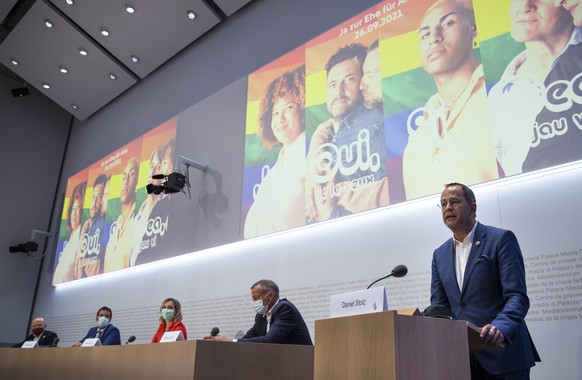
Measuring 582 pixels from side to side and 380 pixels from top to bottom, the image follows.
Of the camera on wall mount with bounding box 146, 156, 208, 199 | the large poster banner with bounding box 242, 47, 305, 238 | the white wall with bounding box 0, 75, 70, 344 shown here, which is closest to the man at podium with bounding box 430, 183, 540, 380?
the large poster banner with bounding box 242, 47, 305, 238

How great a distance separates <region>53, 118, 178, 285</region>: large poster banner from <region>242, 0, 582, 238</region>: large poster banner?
1.65 m

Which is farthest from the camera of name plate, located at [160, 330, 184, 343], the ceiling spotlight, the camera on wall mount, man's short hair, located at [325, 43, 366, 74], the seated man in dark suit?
the ceiling spotlight

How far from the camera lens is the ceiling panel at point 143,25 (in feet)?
20.7

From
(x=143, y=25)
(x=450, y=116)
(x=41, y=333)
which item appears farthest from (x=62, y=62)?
(x=450, y=116)

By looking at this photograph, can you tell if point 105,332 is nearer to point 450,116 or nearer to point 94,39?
point 450,116

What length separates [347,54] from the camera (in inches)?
166

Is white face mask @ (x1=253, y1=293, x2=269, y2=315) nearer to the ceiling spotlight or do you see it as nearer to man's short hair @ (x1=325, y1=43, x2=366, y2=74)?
man's short hair @ (x1=325, y1=43, x2=366, y2=74)

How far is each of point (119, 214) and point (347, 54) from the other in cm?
371

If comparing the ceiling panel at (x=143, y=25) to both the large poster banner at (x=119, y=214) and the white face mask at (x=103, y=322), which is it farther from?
the white face mask at (x=103, y=322)

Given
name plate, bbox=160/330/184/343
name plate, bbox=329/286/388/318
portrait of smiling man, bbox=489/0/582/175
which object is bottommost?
name plate, bbox=160/330/184/343

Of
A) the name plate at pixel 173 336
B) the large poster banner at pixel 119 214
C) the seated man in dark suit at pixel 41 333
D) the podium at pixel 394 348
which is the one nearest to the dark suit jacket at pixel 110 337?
the large poster banner at pixel 119 214

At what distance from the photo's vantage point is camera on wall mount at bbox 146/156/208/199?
5.22m

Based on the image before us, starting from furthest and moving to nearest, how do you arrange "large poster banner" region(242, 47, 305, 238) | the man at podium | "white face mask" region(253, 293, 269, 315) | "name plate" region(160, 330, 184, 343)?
"large poster banner" region(242, 47, 305, 238) → "white face mask" region(253, 293, 269, 315) → "name plate" region(160, 330, 184, 343) → the man at podium

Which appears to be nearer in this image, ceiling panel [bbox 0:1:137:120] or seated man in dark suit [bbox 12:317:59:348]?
seated man in dark suit [bbox 12:317:59:348]
